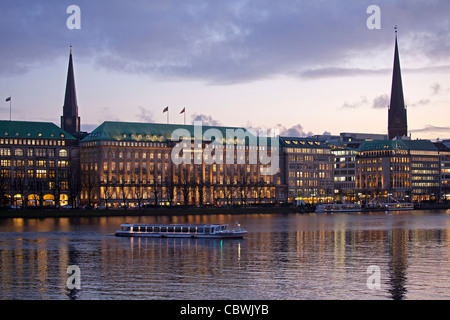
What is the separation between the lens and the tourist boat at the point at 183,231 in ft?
290

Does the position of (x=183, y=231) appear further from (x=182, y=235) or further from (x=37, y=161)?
(x=37, y=161)

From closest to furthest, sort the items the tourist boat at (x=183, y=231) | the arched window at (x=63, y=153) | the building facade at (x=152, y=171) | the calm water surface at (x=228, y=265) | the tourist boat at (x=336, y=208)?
the calm water surface at (x=228, y=265), the tourist boat at (x=183, y=231), the building facade at (x=152, y=171), the tourist boat at (x=336, y=208), the arched window at (x=63, y=153)

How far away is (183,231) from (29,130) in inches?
3899

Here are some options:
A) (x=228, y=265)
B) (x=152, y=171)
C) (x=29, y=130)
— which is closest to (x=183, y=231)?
(x=228, y=265)

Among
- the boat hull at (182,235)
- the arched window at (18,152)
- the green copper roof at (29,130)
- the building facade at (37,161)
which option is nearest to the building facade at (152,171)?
the building facade at (37,161)

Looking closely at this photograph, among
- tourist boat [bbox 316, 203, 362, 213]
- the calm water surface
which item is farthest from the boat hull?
tourist boat [bbox 316, 203, 362, 213]

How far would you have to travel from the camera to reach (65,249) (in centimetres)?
7588

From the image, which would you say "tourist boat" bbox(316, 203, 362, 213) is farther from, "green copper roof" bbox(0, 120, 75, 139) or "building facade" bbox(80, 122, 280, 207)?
"green copper roof" bbox(0, 120, 75, 139)

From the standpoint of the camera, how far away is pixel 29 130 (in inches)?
7106

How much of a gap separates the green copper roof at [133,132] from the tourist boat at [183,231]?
9004cm

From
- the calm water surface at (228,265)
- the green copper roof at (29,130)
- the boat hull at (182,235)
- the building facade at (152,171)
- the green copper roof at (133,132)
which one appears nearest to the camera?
the calm water surface at (228,265)

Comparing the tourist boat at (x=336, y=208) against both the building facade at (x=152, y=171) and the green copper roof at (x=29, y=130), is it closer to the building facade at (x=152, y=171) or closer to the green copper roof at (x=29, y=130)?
the building facade at (x=152, y=171)

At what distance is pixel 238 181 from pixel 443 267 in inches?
5358
